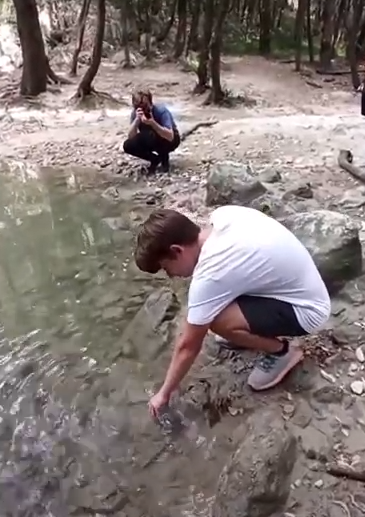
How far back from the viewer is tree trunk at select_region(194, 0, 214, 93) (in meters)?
7.72

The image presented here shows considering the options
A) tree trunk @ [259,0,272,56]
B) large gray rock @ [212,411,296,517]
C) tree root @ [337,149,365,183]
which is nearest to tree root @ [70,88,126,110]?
tree root @ [337,149,365,183]

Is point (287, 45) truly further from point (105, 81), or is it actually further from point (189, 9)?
point (105, 81)

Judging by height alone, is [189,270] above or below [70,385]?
above

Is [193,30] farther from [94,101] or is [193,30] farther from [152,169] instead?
[152,169]

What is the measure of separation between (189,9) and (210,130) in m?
5.13

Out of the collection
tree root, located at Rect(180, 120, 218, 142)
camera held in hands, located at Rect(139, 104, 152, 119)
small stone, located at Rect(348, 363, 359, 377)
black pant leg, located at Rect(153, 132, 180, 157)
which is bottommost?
tree root, located at Rect(180, 120, 218, 142)

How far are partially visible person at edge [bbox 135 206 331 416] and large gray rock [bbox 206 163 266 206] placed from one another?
72.8 inches

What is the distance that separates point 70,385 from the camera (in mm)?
2584

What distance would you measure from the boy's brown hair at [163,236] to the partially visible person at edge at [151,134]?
2821 mm

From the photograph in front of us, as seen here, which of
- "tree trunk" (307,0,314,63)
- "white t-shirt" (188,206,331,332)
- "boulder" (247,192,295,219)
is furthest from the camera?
"tree trunk" (307,0,314,63)

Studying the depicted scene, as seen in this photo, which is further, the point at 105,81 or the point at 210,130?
the point at 105,81

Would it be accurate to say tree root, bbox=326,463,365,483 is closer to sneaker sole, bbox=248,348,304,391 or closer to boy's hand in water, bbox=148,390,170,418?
sneaker sole, bbox=248,348,304,391

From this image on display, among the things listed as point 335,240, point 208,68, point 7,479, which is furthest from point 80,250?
point 208,68

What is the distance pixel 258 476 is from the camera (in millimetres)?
1897
